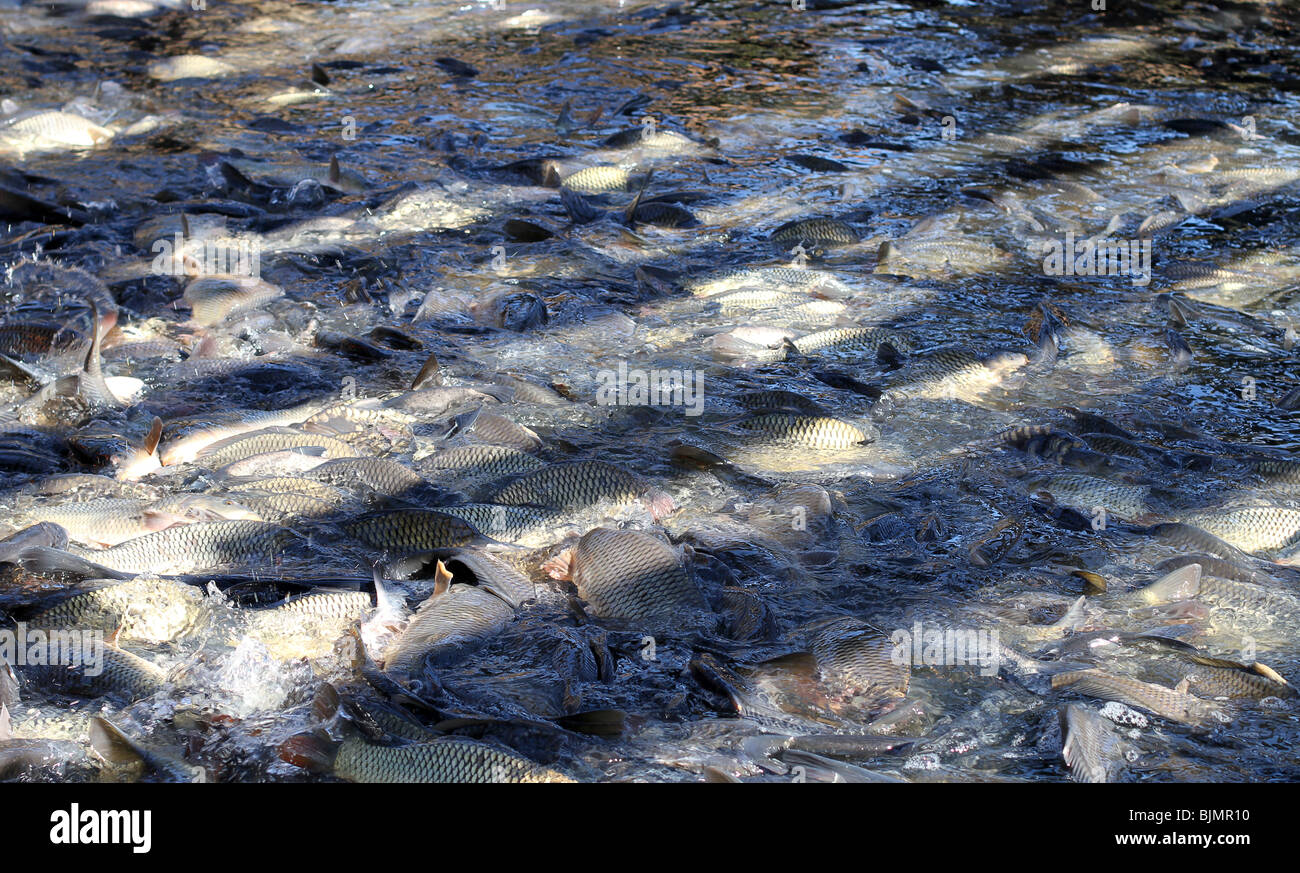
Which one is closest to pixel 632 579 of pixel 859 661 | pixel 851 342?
pixel 859 661

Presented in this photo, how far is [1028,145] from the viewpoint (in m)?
8.50

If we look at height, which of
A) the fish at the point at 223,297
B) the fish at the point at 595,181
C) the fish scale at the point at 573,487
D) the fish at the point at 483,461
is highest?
the fish at the point at 595,181

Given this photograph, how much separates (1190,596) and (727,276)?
328 cm

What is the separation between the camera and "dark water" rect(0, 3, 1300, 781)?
11.8 feet

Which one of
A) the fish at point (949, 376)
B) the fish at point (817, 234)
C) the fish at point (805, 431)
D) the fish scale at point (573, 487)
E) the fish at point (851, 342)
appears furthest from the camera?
the fish at point (817, 234)

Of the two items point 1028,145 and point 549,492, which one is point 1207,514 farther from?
point 1028,145

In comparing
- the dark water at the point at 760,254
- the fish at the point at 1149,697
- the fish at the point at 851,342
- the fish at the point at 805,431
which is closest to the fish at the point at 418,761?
the dark water at the point at 760,254

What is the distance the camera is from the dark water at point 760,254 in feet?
11.8

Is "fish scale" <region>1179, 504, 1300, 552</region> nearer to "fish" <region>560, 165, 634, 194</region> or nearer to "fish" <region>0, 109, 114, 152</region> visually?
"fish" <region>560, 165, 634, 194</region>

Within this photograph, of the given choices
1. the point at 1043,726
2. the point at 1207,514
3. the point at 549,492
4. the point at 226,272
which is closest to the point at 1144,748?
the point at 1043,726

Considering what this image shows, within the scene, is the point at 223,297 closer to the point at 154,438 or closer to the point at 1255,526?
the point at 154,438

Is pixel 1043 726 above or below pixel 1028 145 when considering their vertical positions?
below

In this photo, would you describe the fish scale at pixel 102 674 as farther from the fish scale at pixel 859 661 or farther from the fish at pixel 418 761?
the fish scale at pixel 859 661

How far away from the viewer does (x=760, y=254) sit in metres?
6.70
